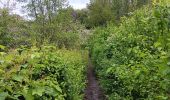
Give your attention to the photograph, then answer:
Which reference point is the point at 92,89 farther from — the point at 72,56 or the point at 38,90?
the point at 38,90

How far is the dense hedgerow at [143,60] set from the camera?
3600 millimetres

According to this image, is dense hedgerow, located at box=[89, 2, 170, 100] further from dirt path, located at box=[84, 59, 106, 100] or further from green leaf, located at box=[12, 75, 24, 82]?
dirt path, located at box=[84, 59, 106, 100]

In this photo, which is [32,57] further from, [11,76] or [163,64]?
[163,64]

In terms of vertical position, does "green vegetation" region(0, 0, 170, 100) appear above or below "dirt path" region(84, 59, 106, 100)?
above

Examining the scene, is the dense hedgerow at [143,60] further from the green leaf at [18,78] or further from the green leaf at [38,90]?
the green leaf at [18,78]

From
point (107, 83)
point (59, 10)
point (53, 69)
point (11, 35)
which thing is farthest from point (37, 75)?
point (59, 10)

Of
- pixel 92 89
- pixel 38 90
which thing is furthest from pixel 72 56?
pixel 38 90

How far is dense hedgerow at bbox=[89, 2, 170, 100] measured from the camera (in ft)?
11.8

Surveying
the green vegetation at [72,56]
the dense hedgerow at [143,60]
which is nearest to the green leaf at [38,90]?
the green vegetation at [72,56]

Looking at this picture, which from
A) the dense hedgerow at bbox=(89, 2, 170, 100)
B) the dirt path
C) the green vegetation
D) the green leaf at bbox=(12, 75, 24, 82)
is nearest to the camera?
the dense hedgerow at bbox=(89, 2, 170, 100)

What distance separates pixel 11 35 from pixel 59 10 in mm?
3315

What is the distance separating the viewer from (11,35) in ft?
62.4

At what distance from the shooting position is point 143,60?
25.3 feet

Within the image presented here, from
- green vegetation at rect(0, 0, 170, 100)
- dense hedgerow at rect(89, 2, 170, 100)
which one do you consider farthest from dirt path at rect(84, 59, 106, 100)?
dense hedgerow at rect(89, 2, 170, 100)
